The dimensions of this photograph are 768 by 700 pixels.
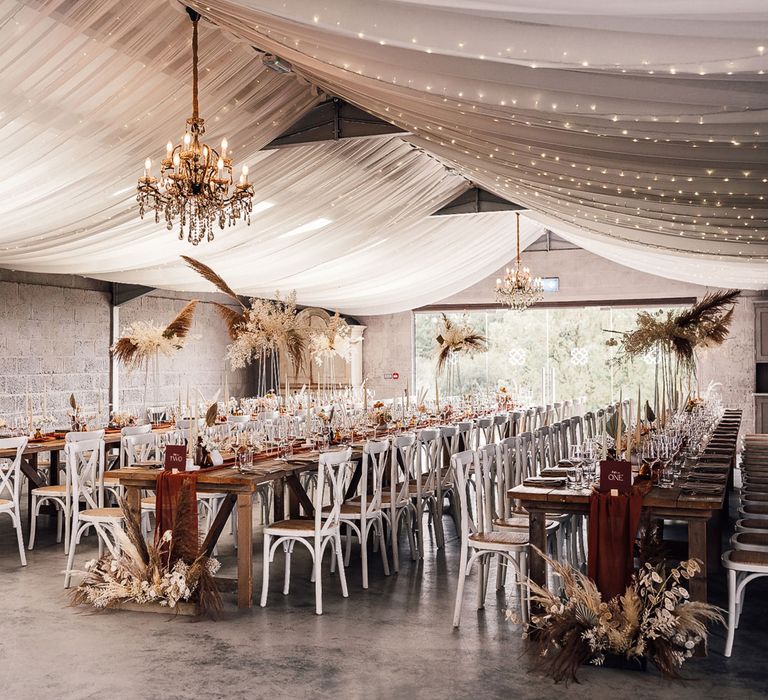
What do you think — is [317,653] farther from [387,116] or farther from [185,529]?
[387,116]

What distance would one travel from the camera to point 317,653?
4.50 m

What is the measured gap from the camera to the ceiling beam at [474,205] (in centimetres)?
1195

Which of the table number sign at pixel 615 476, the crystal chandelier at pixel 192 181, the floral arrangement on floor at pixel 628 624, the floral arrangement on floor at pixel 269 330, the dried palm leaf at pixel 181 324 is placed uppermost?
the crystal chandelier at pixel 192 181

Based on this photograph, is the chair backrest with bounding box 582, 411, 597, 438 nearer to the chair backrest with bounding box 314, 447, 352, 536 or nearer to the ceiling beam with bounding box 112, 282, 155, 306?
the chair backrest with bounding box 314, 447, 352, 536

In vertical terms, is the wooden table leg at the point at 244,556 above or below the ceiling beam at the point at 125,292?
below

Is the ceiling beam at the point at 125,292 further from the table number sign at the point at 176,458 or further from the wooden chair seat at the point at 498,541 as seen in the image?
the wooden chair seat at the point at 498,541

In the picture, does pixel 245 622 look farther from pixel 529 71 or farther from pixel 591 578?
pixel 529 71

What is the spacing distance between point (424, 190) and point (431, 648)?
7312mm

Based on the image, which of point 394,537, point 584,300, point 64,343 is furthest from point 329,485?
point 584,300

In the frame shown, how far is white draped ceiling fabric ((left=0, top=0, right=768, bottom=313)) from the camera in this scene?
2859 millimetres

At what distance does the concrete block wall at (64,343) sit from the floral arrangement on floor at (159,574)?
5614 mm

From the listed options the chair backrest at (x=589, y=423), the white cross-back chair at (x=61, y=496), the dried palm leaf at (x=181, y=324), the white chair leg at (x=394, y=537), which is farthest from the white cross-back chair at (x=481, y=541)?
the dried palm leaf at (x=181, y=324)

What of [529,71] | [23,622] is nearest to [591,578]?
[529,71]

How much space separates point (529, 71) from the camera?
124 inches
